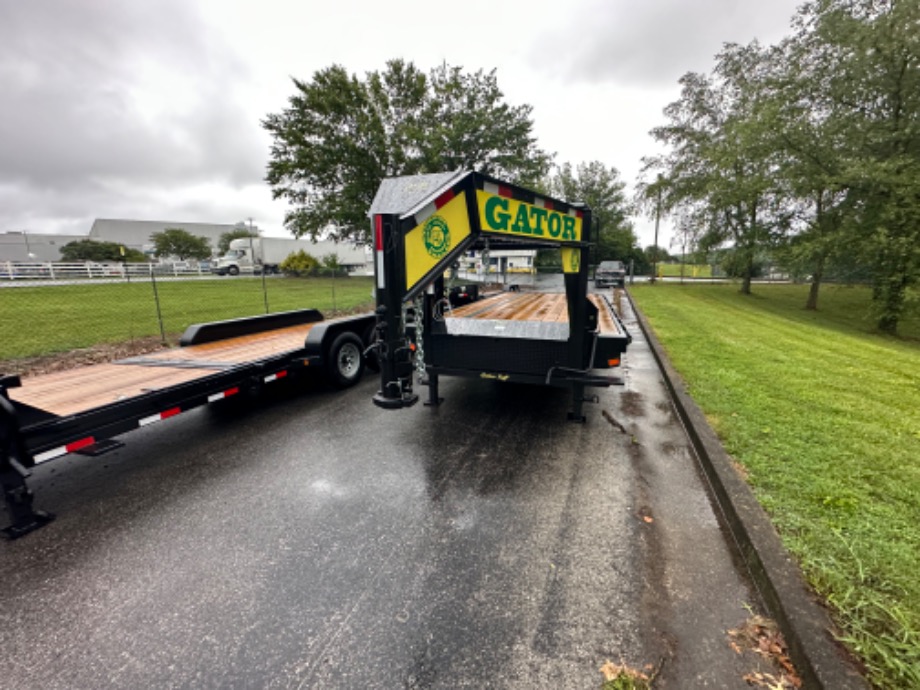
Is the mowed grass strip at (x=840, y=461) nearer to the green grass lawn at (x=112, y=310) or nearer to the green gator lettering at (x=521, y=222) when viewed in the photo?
the green gator lettering at (x=521, y=222)

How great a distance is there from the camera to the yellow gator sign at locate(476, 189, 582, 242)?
10.6ft

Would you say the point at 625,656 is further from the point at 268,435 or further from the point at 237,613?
the point at 268,435

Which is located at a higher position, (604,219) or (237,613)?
(604,219)

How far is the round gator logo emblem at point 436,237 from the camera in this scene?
9.32 feet

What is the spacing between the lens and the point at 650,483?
3541mm

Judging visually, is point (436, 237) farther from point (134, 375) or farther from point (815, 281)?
point (815, 281)

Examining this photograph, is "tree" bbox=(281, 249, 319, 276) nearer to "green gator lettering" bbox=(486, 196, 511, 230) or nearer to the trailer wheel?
the trailer wheel

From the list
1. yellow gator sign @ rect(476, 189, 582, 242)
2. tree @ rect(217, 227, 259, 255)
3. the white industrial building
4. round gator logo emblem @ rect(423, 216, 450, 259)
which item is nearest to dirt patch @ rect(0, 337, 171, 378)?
round gator logo emblem @ rect(423, 216, 450, 259)

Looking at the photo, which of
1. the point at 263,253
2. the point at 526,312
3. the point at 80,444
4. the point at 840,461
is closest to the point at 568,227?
the point at 526,312

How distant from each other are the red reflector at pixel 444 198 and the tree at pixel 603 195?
44.0 m

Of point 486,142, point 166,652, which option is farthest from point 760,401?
point 486,142

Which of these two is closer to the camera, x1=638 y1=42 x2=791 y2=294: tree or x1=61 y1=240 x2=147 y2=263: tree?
x1=638 y1=42 x2=791 y2=294: tree

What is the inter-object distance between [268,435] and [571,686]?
151 inches

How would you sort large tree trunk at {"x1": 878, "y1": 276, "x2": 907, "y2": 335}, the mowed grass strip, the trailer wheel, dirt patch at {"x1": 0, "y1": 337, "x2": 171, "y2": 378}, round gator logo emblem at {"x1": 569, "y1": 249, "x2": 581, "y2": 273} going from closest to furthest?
1. the mowed grass strip
2. round gator logo emblem at {"x1": 569, "y1": 249, "x2": 581, "y2": 273}
3. the trailer wheel
4. dirt patch at {"x1": 0, "y1": 337, "x2": 171, "y2": 378}
5. large tree trunk at {"x1": 878, "y1": 276, "x2": 907, "y2": 335}
